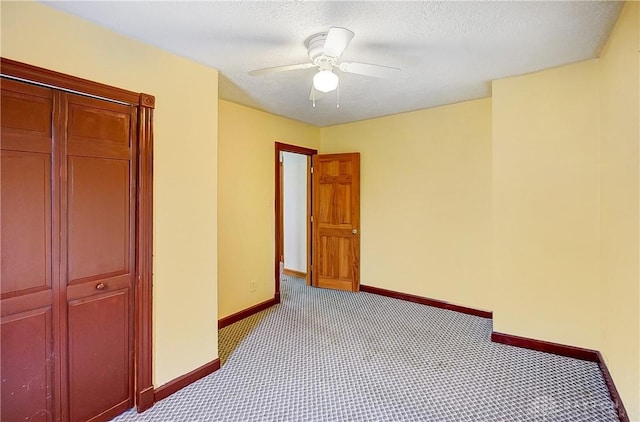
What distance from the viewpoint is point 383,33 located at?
6.76 feet

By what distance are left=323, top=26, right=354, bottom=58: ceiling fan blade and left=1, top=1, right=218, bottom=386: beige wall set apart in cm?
110

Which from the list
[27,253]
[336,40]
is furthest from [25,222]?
Answer: [336,40]

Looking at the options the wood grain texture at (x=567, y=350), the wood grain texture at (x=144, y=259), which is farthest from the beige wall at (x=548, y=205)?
the wood grain texture at (x=144, y=259)

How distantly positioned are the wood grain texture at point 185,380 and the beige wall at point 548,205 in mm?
2517

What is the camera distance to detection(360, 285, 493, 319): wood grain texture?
3699 millimetres

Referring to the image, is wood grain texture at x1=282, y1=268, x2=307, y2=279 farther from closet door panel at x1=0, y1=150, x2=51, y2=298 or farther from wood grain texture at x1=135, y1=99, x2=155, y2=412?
closet door panel at x1=0, y1=150, x2=51, y2=298

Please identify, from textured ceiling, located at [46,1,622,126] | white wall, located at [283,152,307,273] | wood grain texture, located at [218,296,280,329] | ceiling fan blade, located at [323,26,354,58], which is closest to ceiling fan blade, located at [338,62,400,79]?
ceiling fan blade, located at [323,26,354,58]

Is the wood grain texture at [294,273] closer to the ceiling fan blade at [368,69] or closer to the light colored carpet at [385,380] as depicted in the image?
the light colored carpet at [385,380]

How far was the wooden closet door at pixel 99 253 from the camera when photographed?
182cm

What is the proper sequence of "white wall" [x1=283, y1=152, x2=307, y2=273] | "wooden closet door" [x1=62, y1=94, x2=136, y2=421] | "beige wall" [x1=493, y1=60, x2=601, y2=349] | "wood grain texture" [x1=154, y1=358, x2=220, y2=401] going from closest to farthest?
"wooden closet door" [x1=62, y1=94, x2=136, y2=421] < "wood grain texture" [x1=154, y1=358, x2=220, y2=401] < "beige wall" [x1=493, y1=60, x2=601, y2=349] < "white wall" [x1=283, y1=152, x2=307, y2=273]

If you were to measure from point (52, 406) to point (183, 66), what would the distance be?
224 cm

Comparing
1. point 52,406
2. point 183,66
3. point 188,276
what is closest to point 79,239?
point 188,276

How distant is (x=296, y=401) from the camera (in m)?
2.15

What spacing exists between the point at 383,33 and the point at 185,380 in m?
2.74
